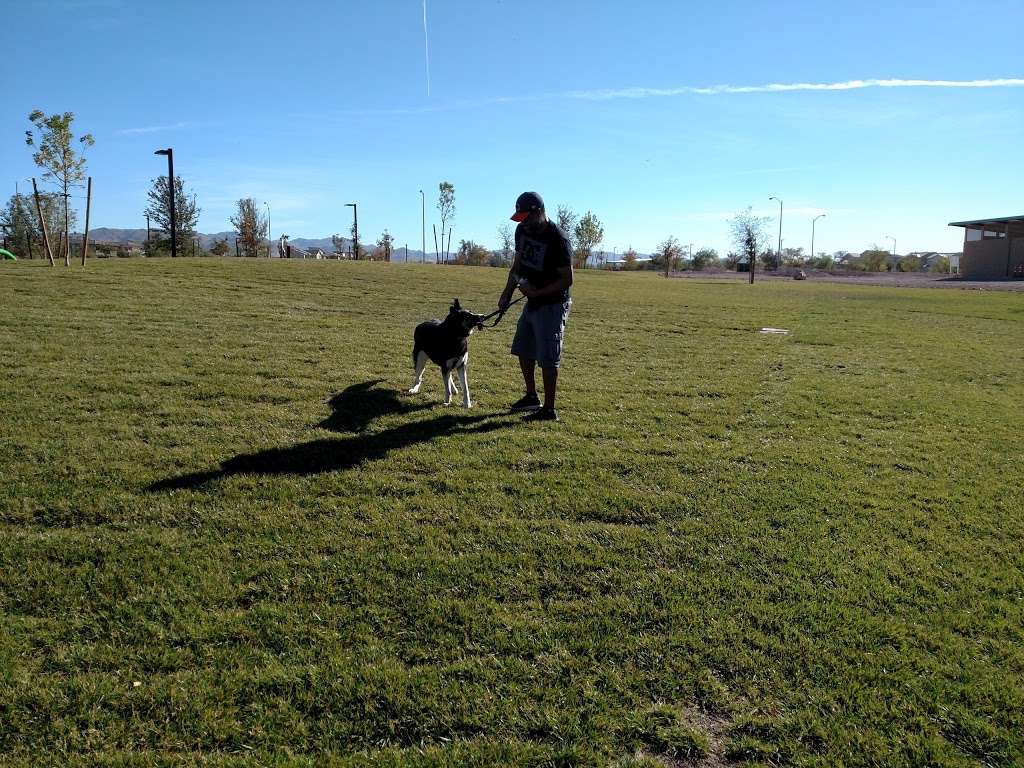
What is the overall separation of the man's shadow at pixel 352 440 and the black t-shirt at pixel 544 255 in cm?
145

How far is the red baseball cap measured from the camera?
6.05 meters

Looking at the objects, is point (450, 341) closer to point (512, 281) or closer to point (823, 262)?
point (512, 281)

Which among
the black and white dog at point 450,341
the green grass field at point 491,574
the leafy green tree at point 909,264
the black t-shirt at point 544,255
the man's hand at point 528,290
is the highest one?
the leafy green tree at point 909,264

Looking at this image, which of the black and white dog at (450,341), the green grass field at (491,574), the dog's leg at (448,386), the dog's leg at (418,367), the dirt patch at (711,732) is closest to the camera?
the dirt patch at (711,732)

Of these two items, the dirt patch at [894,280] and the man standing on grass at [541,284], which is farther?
the dirt patch at [894,280]

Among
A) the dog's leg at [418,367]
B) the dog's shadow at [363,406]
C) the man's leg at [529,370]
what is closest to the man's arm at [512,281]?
the man's leg at [529,370]

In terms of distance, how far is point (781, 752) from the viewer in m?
2.54

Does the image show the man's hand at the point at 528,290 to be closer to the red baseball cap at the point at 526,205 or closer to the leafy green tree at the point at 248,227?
the red baseball cap at the point at 526,205

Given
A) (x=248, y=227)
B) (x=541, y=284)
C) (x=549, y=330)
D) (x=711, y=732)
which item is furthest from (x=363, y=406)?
(x=248, y=227)

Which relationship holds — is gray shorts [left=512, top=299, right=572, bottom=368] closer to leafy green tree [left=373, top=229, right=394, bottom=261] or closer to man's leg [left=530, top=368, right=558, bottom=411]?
man's leg [left=530, top=368, right=558, bottom=411]

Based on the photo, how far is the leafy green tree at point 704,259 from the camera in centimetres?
8196

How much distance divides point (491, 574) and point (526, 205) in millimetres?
3655

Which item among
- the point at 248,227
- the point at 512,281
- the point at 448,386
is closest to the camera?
the point at 512,281

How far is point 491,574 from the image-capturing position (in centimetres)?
366
